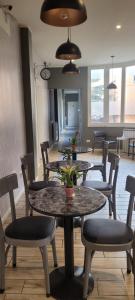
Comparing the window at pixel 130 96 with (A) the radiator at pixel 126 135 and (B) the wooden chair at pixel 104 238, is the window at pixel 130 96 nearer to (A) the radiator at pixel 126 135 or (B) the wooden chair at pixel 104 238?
(A) the radiator at pixel 126 135

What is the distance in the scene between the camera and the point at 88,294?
2.00 meters

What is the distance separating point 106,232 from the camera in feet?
6.34

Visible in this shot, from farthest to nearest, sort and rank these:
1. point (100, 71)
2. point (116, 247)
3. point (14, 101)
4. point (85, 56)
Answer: point (100, 71) → point (85, 56) → point (14, 101) → point (116, 247)

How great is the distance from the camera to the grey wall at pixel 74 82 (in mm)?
8398

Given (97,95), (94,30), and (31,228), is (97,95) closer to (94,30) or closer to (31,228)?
(94,30)

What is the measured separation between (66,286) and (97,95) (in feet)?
23.7

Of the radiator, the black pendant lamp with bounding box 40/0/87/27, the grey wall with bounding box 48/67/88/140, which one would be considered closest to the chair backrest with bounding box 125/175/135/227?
the black pendant lamp with bounding box 40/0/87/27

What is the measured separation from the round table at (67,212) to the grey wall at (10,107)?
134 centimetres

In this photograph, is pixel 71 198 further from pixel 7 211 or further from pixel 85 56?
pixel 85 56

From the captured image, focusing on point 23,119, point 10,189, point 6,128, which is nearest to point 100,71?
point 23,119

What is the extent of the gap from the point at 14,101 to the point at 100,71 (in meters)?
5.20

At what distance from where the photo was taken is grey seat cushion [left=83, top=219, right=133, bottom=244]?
1849mm

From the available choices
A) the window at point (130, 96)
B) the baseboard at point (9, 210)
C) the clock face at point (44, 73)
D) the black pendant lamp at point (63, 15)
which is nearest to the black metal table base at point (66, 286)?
the baseboard at point (9, 210)

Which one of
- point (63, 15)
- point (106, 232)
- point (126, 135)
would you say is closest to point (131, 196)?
point (106, 232)
